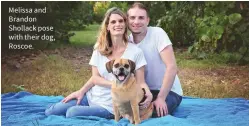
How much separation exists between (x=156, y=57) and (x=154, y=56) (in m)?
0.01

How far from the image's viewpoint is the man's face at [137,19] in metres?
2.36

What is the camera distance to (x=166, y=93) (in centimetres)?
240

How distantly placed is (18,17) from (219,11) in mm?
1005

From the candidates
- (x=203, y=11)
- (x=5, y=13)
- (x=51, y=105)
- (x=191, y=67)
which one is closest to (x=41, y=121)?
(x=51, y=105)

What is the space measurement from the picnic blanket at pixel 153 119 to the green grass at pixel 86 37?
30cm

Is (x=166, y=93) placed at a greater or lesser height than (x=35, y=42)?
lesser

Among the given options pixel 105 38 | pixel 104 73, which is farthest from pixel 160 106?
pixel 105 38

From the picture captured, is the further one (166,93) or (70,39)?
(70,39)

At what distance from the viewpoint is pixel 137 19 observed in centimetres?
237

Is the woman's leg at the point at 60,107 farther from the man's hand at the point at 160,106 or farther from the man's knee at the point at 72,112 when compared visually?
the man's hand at the point at 160,106

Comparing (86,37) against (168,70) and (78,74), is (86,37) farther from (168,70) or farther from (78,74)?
(168,70)

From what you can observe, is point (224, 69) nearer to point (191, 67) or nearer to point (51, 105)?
point (191, 67)

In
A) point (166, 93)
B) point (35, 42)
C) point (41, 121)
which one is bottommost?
point (41, 121)

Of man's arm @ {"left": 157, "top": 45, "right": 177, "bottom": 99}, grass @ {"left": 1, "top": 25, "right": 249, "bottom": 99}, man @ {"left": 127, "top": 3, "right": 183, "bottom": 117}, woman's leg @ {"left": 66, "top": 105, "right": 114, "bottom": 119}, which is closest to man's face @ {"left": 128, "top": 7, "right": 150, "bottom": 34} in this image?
man @ {"left": 127, "top": 3, "right": 183, "bottom": 117}
